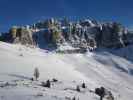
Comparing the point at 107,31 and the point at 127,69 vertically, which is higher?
the point at 107,31

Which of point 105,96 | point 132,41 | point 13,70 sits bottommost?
point 105,96

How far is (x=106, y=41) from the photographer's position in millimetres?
188375

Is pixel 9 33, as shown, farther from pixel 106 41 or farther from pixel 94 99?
pixel 94 99

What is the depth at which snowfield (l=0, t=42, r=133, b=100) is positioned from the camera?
42.6 meters

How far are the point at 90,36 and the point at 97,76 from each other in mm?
109605

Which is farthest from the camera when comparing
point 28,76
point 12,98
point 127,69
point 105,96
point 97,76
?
point 127,69

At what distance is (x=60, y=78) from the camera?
220ft

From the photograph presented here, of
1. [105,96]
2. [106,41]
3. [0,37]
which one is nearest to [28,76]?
[105,96]

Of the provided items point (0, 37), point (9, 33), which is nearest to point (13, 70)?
point (9, 33)

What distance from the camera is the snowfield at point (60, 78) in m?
42.6

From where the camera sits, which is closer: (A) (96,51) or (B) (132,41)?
(A) (96,51)

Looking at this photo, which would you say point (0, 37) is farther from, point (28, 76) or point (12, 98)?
point (12, 98)

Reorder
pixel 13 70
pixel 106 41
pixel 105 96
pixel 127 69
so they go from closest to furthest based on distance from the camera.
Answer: pixel 105 96
pixel 13 70
pixel 127 69
pixel 106 41

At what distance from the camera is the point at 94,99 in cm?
A: 4653
